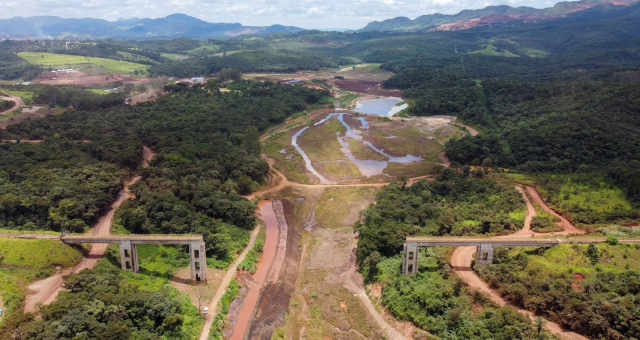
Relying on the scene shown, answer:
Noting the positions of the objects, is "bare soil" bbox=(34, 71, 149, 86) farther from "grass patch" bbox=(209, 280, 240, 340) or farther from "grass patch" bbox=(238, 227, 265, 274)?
"grass patch" bbox=(209, 280, 240, 340)

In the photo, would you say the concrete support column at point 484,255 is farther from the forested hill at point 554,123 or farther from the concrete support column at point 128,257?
the concrete support column at point 128,257

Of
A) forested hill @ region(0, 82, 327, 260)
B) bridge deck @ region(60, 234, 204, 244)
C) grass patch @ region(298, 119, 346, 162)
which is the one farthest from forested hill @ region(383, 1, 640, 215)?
bridge deck @ region(60, 234, 204, 244)

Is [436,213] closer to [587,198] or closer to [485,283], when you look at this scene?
[485,283]

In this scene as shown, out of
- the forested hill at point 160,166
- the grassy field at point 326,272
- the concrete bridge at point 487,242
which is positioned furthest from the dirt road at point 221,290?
the concrete bridge at point 487,242

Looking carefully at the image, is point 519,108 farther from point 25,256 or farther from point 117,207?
point 25,256

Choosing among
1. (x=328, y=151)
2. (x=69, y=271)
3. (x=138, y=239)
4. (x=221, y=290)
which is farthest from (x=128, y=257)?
(x=328, y=151)
